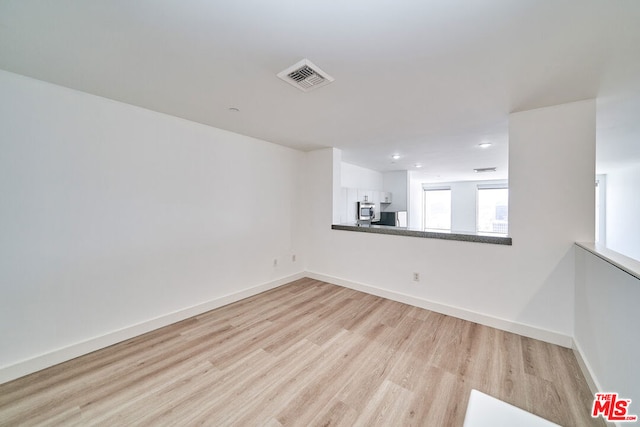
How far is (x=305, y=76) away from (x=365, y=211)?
3.91 meters

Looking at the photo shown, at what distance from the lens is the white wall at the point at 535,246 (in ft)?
7.14

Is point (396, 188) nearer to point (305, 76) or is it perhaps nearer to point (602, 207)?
point (305, 76)

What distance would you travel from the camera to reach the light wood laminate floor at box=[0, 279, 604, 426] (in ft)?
4.84

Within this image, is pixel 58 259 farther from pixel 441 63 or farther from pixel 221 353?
pixel 441 63

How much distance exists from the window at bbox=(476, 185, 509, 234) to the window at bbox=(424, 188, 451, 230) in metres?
0.94

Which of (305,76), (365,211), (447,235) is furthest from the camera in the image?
(365,211)

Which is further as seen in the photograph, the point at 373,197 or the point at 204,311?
the point at 373,197

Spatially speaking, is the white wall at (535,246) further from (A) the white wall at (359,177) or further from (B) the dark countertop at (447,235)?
(A) the white wall at (359,177)

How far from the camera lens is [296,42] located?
1.41 meters

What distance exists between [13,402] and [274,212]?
2.89 m

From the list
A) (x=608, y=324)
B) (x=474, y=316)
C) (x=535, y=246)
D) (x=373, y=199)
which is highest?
(x=373, y=199)

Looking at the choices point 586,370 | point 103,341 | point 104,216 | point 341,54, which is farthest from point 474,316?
point 104,216

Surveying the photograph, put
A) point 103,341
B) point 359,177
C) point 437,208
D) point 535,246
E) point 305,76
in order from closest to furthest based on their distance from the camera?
point 305,76
point 103,341
point 535,246
point 359,177
point 437,208

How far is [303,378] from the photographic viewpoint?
1.78 m
